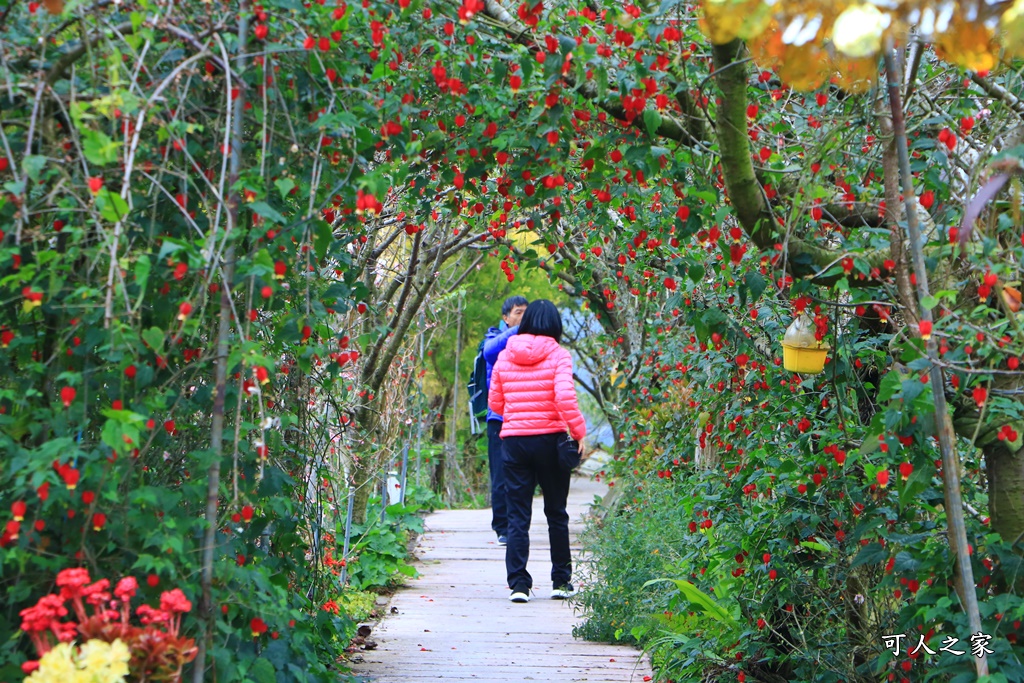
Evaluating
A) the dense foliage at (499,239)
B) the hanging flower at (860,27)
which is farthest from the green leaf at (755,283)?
the hanging flower at (860,27)

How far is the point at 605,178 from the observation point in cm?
354

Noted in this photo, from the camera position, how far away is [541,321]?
245 inches

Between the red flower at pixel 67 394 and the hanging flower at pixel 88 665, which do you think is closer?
the hanging flower at pixel 88 665

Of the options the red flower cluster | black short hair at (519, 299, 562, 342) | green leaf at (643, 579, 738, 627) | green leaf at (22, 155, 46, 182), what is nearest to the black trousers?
black short hair at (519, 299, 562, 342)

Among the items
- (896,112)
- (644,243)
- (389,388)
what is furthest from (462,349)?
(896,112)

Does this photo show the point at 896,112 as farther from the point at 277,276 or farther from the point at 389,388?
the point at 389,388

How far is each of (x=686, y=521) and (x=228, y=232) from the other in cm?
391

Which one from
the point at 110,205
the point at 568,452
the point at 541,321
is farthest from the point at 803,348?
the point at 541,321

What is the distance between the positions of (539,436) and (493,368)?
0.90 metres

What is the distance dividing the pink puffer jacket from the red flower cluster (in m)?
3.91

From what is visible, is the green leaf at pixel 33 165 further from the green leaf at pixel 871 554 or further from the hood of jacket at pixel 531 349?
the hood of jacket at pixel 531 349

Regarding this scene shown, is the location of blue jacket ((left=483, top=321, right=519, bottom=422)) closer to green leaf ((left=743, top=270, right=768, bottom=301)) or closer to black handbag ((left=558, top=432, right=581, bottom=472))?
black handbag ((left=558, top=432, right=581, bottom=472))

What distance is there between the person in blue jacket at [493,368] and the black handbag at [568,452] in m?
0.66

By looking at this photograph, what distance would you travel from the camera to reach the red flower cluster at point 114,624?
7.09ft
